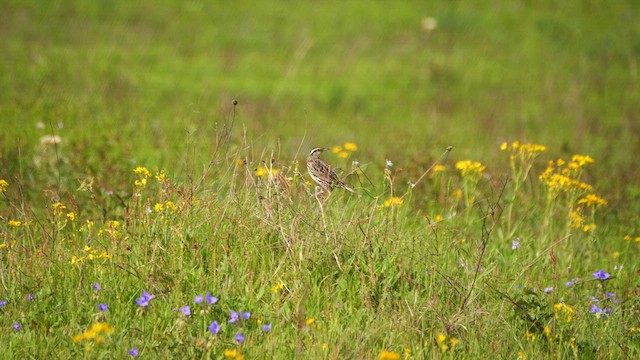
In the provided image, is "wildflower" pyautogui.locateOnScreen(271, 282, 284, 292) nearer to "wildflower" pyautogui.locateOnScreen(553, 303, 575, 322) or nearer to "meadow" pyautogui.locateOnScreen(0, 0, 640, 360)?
"meadow" pyautogui.locateOnScreen(0, 0, 640, 360)

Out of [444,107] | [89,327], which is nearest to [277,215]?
[89,327]

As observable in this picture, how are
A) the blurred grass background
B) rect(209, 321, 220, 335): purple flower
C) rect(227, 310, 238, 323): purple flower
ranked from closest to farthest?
rect(209, 321, 220, 335): purple flower
rect(227, 310, 238, 323): purple flower
the blurred grass background

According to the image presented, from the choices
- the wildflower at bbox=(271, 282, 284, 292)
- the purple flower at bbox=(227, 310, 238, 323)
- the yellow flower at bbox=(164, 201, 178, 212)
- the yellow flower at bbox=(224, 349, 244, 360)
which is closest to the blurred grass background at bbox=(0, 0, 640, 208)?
the yellow flower at bbox=(164, 201, 178, 212)

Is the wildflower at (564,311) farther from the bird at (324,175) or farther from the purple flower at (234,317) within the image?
the purple flower at (234,317)

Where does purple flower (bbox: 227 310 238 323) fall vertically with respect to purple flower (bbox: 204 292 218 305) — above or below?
below

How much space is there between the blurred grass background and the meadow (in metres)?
0.05

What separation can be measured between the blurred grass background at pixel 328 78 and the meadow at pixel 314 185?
A: 1.9 inches

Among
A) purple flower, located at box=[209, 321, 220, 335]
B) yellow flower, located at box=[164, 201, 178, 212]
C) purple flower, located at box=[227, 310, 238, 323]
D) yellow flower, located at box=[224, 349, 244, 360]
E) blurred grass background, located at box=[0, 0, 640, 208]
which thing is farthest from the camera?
blurred grass background, located at box=[0, 0, 640, 208]

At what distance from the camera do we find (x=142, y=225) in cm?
452

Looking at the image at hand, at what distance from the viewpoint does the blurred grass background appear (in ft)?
26.4

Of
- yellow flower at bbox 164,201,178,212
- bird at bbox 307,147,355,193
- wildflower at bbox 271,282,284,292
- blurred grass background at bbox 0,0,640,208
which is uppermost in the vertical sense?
bird at bbox 307,147,355,193

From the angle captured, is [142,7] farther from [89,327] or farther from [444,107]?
[89,327]

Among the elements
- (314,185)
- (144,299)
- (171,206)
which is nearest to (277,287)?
(144,299)

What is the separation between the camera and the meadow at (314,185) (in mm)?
3906
